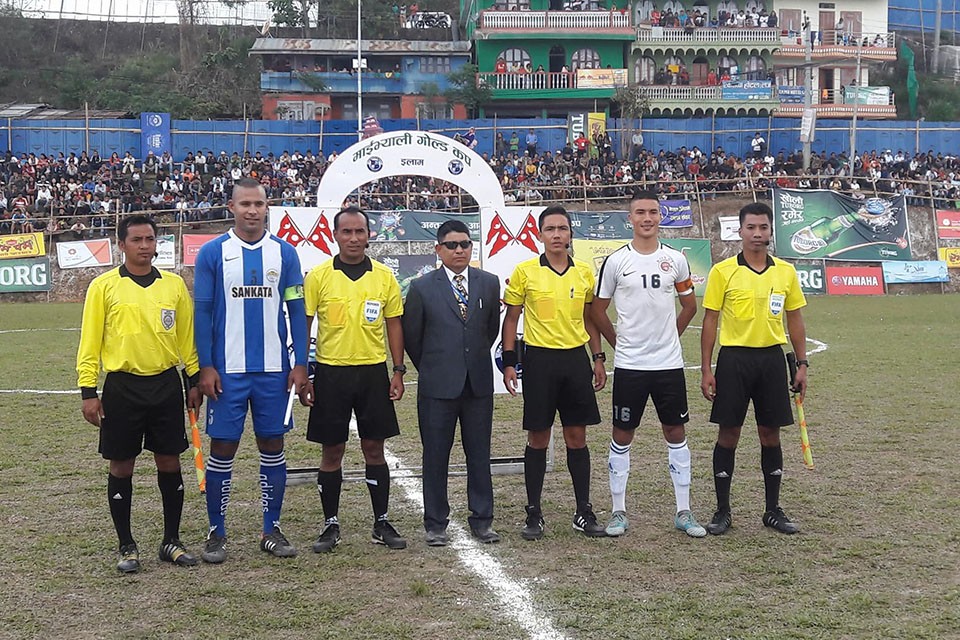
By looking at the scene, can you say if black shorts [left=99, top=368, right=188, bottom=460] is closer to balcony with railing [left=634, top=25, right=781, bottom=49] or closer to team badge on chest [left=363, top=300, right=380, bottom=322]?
team badge on chest [left=363, top=300, right=380, bottom=322]

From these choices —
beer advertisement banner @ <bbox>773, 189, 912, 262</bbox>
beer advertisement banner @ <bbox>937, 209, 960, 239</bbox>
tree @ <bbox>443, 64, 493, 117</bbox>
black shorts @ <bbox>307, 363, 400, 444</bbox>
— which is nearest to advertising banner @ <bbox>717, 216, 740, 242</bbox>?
beer advertisement banner @ <bbox>773, 189, 912, 262</bbox>

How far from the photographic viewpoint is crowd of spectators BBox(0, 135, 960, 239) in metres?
35.0

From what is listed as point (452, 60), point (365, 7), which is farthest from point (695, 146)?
point (365, 7)

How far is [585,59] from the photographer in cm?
5347

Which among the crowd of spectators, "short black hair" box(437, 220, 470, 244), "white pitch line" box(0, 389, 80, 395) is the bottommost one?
"white pitch line" box(0, 389, 80, 395)

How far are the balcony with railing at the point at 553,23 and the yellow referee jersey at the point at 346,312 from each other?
155 ft

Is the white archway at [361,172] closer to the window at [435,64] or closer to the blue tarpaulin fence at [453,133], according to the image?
the blue tarpaulin fence at [453,133]

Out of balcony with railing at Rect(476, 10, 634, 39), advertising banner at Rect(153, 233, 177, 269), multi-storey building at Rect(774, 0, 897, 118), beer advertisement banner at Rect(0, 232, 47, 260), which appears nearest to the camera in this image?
beer advertisement banner at Rect(0, 232, 47, 260)

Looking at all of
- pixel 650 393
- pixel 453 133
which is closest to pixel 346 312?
pixel 650 393

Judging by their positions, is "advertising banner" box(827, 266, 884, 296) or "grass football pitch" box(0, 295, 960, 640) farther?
"advertising banner" box(827, 266, 884, 296)

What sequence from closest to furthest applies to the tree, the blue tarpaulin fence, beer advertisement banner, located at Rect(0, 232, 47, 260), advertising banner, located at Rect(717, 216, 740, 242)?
beer advertisement banner, located at Rect(0, 232, 47, 260), advertising banner, located at Rect(717, 216, 740, 242), the blue tarpaulin fence, the tree

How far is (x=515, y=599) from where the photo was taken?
5.77 meters

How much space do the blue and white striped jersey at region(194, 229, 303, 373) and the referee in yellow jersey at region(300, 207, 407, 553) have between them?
0.85 feet

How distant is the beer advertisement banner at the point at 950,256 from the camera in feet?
117
